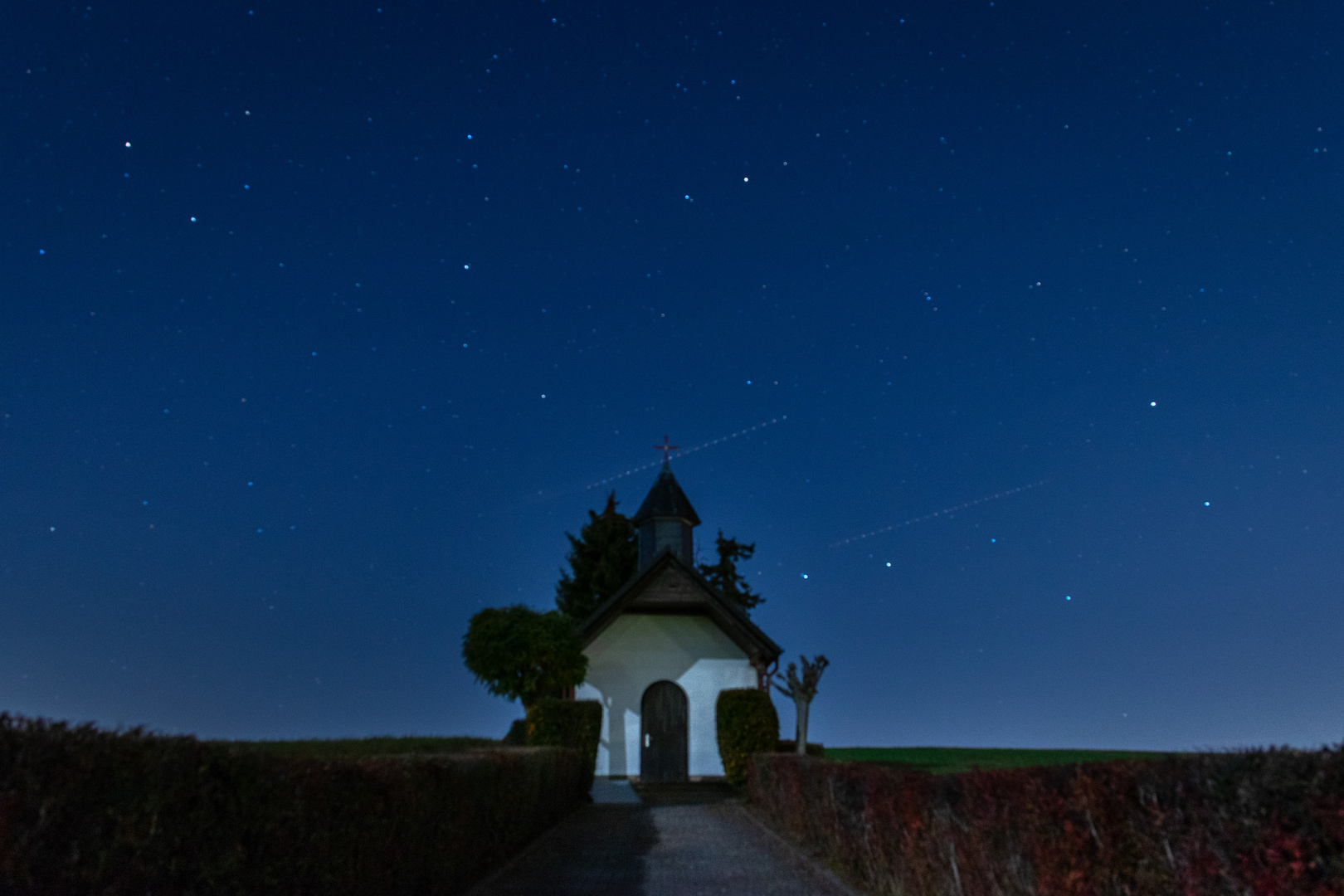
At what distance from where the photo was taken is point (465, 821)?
10641 mm

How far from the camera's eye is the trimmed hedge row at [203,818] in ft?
13.1

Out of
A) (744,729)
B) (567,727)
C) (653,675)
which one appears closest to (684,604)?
(653,675)

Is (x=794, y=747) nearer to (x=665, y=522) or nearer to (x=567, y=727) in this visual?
(x=567, y=727)

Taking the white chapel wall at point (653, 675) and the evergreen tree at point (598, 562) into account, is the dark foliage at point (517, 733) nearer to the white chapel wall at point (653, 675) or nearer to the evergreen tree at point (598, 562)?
the white chapel wall at point (653, 675)

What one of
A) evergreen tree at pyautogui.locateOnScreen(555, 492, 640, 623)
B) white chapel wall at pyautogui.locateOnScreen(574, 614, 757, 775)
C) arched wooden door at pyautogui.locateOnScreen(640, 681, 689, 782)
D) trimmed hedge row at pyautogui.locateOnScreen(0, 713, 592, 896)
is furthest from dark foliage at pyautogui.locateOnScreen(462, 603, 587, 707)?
evergreen tree at pyautogui.locateOnScreen(555, 492, 640, 623)

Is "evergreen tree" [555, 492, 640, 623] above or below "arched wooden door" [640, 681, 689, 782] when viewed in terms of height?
above

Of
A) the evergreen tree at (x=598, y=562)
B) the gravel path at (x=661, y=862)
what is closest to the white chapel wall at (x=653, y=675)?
the gravel path at (x=661, y=862)

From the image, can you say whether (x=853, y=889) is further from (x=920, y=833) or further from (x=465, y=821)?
(x=465, y=821)

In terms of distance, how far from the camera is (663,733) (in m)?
26.0

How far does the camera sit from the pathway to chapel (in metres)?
11.2

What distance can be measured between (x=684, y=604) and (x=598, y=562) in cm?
1724

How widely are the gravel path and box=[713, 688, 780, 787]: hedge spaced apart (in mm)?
3926

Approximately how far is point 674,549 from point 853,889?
21.4m

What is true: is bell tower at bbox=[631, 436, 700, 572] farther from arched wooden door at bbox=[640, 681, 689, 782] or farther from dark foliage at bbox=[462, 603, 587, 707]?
dark foliage at bbox=[462, 603, 587, 707]
